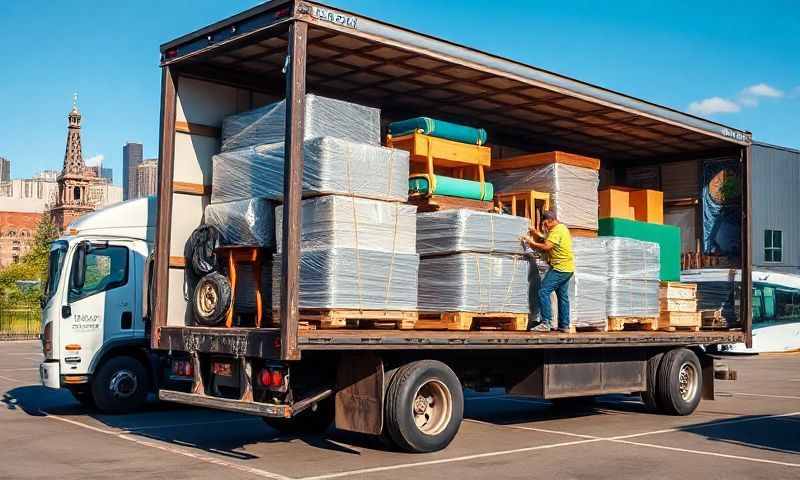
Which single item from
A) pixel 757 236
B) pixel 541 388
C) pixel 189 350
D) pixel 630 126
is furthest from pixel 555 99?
pixel 757 236

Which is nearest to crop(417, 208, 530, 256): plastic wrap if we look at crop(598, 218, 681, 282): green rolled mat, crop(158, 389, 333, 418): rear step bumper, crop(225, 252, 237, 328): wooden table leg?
crop(225, 252, 237, 328): wooden table leg

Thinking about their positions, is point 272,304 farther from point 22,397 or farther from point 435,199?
point 22,397

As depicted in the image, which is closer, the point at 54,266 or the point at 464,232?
the point at 464,232

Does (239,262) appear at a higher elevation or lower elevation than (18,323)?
higher

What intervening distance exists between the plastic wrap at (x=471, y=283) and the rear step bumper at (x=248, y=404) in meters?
1.76

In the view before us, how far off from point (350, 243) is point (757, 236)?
3288 centimetres

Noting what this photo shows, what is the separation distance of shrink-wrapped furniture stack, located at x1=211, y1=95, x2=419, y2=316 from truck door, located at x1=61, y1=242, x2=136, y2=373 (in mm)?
3131

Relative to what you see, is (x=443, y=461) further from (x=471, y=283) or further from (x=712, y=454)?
(x=712, y=454)

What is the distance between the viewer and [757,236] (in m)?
37.8

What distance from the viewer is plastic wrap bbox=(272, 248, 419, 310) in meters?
8.46

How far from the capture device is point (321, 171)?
8656 mm

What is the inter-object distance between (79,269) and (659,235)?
8.23 m

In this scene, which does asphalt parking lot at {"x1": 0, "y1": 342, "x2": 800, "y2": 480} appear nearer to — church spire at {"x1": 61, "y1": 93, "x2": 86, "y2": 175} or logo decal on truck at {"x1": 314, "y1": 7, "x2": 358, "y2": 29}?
logo decal on truck at {"x1": 314, "y1": 7, "x2": 358, "y2": 29}

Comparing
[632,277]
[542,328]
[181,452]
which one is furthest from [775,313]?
[181,452]
